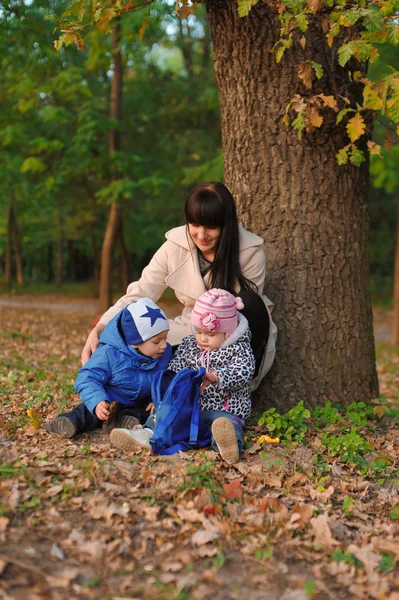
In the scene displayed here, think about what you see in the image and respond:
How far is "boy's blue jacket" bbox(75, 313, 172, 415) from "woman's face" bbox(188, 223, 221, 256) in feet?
2.66

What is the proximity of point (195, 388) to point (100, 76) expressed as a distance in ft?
51.1

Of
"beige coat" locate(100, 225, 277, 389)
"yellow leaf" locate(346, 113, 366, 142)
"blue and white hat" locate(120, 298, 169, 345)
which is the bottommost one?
"blue and white hat" locate(120, 298, 169, 345)

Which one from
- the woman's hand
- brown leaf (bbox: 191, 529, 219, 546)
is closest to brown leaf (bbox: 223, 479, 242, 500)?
brown leaf (bbox: 191, 529, 219, 546)

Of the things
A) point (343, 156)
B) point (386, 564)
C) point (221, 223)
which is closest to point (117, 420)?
point (221, 223)

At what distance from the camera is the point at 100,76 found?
692 inches

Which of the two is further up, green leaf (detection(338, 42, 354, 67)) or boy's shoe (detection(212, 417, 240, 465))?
green leaf (detection(338, 42, 354, 67))

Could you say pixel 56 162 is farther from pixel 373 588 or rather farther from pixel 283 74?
pixel 373 588

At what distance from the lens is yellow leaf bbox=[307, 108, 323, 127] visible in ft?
14.9

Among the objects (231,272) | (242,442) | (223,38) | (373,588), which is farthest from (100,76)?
(373,588)

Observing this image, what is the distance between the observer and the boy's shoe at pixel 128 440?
3.83 metres

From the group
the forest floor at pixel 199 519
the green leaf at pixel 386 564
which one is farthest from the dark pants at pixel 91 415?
the green leaf at pixel 386 564

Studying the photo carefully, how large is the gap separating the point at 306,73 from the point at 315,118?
339 millimetres

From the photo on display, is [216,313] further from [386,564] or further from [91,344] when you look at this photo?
[386,564]

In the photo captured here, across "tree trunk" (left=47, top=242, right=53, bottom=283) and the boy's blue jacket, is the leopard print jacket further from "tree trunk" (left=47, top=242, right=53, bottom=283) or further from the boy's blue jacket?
"tree trunk" (left=47, top=242, right=53, bottom=283)
